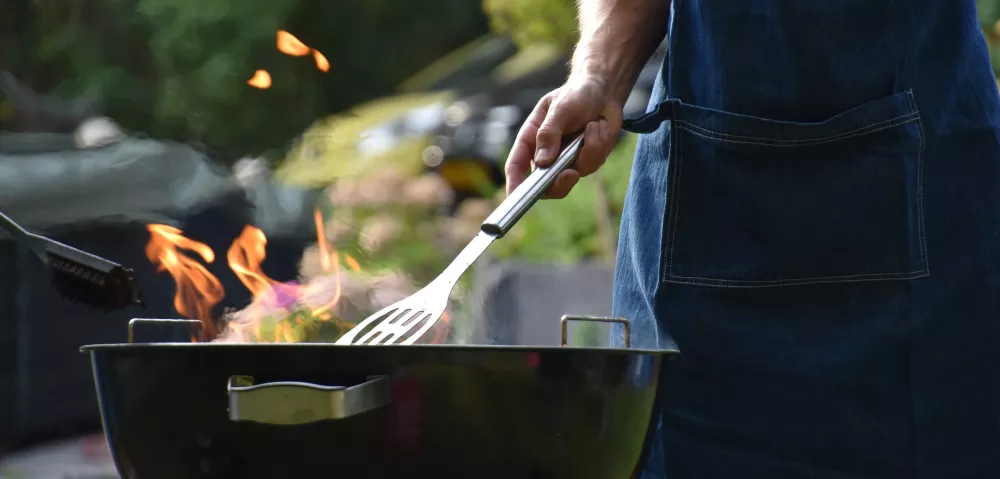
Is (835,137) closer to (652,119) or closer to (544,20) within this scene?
(652,119)

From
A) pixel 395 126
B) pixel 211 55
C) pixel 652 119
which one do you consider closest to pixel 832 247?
pixel 652 119

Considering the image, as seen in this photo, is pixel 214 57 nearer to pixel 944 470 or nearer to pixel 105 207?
pixel 105 207

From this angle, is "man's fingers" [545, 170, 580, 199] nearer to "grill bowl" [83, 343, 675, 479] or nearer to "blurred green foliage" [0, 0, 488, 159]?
"grill bowl" [83, 343, 675, 479]

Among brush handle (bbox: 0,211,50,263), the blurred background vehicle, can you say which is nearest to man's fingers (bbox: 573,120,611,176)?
brush handle (bbox: 0,211,50,263)

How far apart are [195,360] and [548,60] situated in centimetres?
795

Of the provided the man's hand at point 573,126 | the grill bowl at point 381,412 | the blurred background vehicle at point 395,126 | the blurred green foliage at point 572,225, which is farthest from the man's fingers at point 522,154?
the blurred green foliage at point 572,225

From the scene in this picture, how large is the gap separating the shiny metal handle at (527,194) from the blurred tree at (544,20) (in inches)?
175

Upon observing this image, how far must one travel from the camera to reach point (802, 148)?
1.31 meters

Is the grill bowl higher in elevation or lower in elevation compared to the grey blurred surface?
lower

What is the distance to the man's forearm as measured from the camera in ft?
4.47

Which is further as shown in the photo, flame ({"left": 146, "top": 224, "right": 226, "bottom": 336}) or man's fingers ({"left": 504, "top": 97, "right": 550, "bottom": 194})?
flame ({"left": 146, "top": 224, "right": 226, "bottom": 336})

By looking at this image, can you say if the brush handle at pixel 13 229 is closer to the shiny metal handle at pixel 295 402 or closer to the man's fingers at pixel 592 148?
the shiny metal handle at pixel 295 402

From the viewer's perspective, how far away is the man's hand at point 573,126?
50.6 inches

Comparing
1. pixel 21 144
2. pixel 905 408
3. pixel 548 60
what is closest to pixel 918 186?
pixel 905 408
